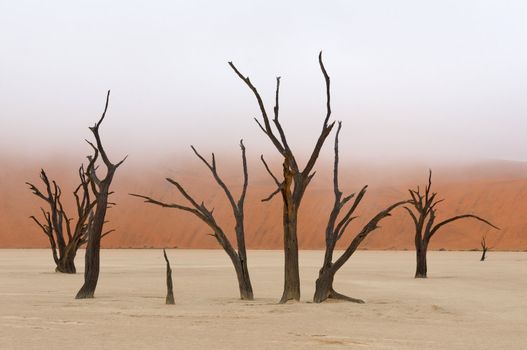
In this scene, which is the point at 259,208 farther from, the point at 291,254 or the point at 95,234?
the point at 291,254

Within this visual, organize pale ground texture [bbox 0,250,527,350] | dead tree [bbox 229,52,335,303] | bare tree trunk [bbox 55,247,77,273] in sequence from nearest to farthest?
1. pale ground texture [bbox 0,250,527,350]
2. dead tree [bbox 229,52,335,303]
3. bare tree trunk [bbox 55,247,77,273]

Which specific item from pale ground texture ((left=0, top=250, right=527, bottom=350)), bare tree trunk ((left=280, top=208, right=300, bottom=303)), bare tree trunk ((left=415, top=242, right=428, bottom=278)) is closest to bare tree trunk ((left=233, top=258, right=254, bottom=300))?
pale ground texture ((left=0, top=250, right=527, bottom=350))

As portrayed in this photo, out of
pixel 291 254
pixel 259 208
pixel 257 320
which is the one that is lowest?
pixel 257 320

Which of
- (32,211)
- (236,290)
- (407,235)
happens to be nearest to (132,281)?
(236,290)

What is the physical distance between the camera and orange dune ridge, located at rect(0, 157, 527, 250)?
70.0 metres

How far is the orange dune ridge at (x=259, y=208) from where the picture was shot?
7000 centimetres

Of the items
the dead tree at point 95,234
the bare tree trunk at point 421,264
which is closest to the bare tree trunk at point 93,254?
the dead tree at point 95,234

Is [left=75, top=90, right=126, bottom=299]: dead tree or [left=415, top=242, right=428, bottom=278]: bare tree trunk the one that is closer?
[left=75, top=90, right=126, bottom=299]: dead tree

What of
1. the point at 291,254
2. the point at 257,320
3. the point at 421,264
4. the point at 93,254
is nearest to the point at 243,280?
the point at 291,254

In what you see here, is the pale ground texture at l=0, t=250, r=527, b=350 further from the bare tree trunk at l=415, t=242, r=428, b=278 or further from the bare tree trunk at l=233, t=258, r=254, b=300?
the bare tree trunk at l=415, t=242, r=428, b=278

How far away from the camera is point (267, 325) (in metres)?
9.09

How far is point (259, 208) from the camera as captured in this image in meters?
84.0

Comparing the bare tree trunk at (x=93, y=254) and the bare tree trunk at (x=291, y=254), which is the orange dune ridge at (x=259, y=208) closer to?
the bare tree trunk at (x=291, y=254)

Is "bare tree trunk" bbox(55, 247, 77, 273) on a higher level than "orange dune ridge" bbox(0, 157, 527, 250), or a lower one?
lower
